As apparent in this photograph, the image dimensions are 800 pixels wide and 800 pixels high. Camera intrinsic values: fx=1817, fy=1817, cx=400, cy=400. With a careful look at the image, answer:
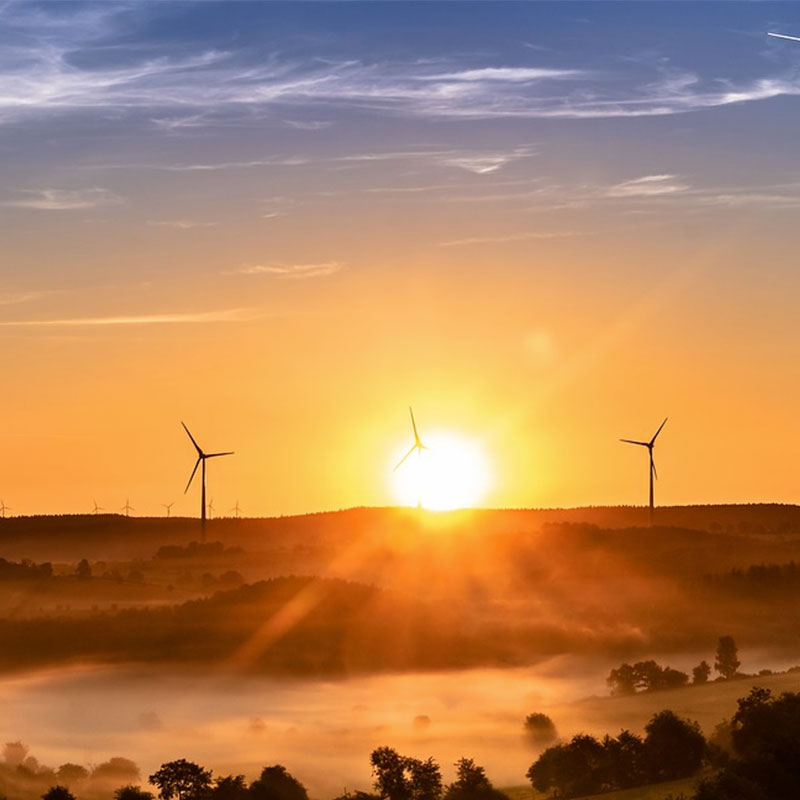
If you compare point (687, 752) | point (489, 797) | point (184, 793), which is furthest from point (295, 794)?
point (687, 752)

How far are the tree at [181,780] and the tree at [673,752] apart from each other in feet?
141

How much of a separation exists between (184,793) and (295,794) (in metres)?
11.5

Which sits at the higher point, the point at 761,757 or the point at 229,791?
the point at 229,791

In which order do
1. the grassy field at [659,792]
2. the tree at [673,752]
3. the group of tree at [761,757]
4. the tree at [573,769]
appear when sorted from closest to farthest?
the group of tree at [761,757]
the grassy field at [659,792]
the tree at [673,752]
the tree at [573,769]

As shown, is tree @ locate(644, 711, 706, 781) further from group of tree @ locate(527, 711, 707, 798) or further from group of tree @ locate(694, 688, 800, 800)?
group of tree @ locate(694, 688, 800, 800)

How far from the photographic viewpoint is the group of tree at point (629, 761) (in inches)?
6565

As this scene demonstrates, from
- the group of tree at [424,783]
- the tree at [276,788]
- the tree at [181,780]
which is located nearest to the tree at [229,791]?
the tree at [276,788]

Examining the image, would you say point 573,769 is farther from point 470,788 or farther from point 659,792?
point 659,792

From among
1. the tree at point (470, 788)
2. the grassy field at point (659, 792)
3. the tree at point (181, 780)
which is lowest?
the grassy field at point (659, 792)

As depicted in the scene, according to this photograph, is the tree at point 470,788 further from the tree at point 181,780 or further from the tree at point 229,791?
the tree at point 181,780

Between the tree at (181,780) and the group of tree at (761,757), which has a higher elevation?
the tree at (181,780)

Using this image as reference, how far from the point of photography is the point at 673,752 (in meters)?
168

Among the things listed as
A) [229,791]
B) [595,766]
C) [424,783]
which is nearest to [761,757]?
[595,766]

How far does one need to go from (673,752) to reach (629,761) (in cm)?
419
